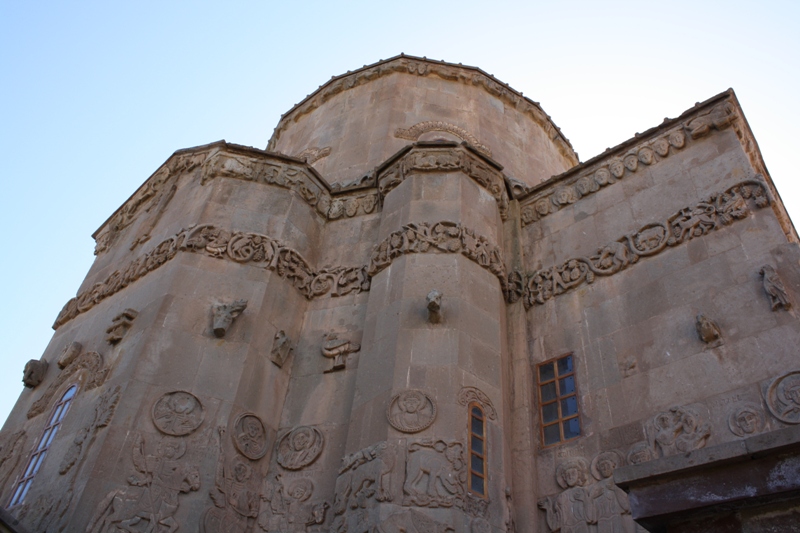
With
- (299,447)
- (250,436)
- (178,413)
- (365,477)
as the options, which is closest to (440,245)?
(299,447)

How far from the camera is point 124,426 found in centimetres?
1095

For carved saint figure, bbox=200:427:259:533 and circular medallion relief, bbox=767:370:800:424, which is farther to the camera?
carved saint figure, bbox=200:427:259:533

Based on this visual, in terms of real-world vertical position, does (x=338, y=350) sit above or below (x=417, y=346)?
above

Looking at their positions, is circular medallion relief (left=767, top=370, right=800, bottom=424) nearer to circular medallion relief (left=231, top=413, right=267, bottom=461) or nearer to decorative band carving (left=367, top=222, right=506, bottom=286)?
decorative band carving (left=367, top=222, right=506, bottom=286)

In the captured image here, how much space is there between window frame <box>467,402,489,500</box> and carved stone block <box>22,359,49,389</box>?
995cm

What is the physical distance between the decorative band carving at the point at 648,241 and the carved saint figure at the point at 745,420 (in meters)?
3.51

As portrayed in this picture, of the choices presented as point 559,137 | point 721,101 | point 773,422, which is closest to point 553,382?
point 773,422

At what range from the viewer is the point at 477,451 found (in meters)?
10.7

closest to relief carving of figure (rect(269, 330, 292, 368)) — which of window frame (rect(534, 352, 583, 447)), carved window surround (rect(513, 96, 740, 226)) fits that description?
window frame (rect(534, 352, 583, 447))

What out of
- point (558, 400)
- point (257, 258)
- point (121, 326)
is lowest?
point (558, 400)

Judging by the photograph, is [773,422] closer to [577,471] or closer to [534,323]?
[577,471]

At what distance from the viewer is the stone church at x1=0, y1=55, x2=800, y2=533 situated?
10.1 m

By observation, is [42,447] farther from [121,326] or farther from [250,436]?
[250,436]

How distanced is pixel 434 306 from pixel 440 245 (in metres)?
1.82
